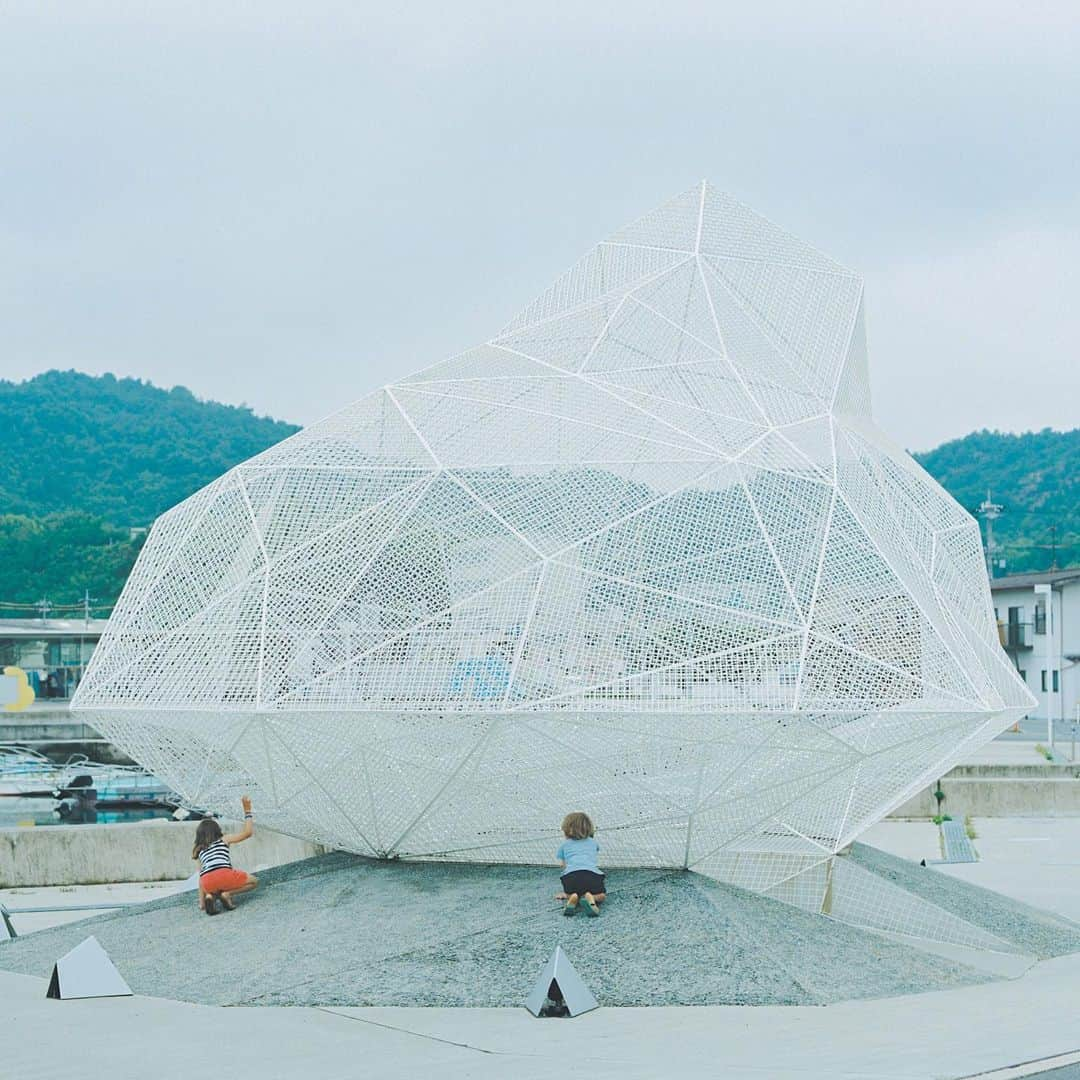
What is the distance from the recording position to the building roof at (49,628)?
73438mm

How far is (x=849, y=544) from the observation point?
12797 millimetres

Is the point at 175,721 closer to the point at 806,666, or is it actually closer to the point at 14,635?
the point at 806,666

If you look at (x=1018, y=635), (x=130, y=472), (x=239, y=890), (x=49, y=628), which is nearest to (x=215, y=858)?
(x=239, y=890)

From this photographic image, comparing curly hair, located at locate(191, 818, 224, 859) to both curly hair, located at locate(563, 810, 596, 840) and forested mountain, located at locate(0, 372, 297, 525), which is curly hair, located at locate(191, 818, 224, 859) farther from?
forested mountain, located at locate(0, 372, 297, 525)

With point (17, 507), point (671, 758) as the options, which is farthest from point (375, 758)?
point (17, 507)

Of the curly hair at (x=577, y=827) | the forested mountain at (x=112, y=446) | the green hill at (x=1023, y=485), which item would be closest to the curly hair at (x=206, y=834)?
the curly hair at (x=577, y=827)

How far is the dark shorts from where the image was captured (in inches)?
464

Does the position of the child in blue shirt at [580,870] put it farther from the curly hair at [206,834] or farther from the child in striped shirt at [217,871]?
the curly hair at [206,834]

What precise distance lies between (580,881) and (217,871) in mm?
3442

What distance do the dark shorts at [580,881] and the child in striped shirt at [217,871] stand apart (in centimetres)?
303

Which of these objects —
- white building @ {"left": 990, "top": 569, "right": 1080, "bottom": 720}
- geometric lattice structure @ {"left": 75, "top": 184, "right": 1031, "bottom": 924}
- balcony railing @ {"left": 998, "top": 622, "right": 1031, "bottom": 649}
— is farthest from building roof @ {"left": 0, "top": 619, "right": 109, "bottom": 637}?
geometric lattice structure @ {"left": 75, "top": 184, "right": 1031, "bottom": 924}

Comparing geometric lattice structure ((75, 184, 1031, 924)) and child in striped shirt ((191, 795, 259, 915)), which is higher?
geometric lattice structure ((75, 184, 1031, 924))

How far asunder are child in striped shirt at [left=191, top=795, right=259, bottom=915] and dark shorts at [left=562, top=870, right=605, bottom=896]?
303 centimetres

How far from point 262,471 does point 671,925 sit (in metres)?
5.56
